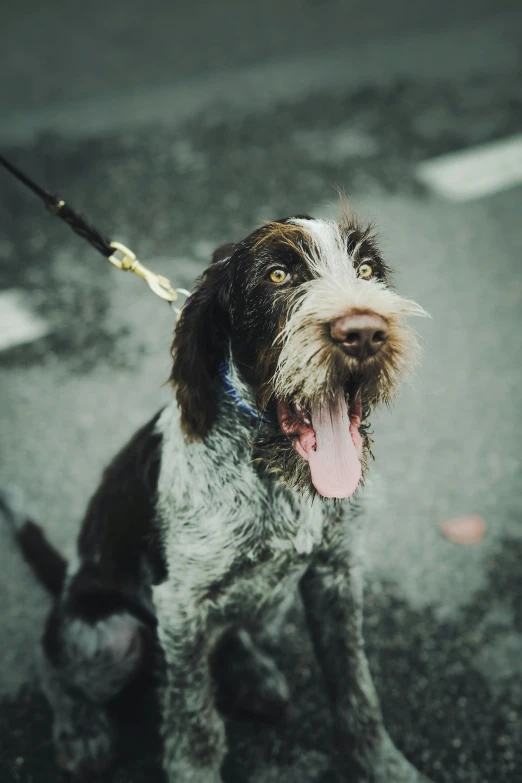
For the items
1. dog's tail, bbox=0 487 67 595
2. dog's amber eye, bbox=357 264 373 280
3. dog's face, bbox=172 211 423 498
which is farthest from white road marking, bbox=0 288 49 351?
dog's amber eye, bbox=357 264 373 280

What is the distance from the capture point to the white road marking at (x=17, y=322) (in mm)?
4180

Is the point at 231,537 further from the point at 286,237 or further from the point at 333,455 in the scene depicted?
the point at 286,237

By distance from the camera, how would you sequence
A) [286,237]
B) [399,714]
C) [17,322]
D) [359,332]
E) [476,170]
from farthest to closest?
[476,170] < [17,322] < [399,714] < [286,237] < [359,332]

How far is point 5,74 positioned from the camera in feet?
21.5

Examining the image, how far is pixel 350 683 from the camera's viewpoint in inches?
95.7

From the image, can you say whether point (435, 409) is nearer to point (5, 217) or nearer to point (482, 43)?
point (5, 217)

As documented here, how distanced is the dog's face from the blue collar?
0.9 inches

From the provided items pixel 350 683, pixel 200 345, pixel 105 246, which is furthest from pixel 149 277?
pixel 350 683

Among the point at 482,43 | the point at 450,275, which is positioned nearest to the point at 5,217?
the point at 450,275

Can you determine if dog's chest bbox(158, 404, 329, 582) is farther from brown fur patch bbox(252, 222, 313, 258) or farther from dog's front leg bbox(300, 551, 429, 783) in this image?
brown fur patch bbox(252, 222, 313, 258)

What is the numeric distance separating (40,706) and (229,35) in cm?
676

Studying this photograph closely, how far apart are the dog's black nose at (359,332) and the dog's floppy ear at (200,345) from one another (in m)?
0.40

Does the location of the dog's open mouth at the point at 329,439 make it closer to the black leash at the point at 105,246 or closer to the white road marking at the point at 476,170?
the black leash at the point at 105,246

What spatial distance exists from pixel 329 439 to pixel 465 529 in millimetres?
1733
